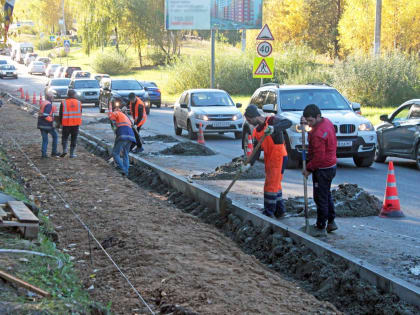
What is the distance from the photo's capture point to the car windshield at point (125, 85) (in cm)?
3445

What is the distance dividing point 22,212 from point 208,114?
14.3 metres

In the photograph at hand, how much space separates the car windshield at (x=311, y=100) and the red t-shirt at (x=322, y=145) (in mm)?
7469

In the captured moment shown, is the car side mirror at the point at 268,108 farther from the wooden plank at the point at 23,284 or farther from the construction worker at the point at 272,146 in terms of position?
the wooden plank at the point at 23,284

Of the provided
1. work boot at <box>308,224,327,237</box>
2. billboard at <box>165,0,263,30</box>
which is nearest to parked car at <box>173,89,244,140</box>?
work boot at <box>308,224,327,237</box>

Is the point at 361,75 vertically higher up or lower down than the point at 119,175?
higher up

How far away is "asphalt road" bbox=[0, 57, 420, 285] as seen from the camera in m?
8.15

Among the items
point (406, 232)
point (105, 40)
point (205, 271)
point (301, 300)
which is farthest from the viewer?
point (105, 40)

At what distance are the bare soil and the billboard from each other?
98.8 feet

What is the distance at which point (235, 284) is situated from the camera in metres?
6.76

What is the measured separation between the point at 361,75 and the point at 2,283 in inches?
1128

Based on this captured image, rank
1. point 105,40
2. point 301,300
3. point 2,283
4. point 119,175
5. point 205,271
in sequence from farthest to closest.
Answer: point 105,40, point 119,175, point 205,271, point 301,300, point 2,283

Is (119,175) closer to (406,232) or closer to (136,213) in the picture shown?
(136,213)

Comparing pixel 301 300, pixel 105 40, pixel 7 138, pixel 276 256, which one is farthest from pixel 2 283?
pixel 105 40

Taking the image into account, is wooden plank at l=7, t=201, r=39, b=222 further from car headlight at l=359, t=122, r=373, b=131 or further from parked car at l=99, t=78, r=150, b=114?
parked car at l=99, t=78, r=150, b=114
